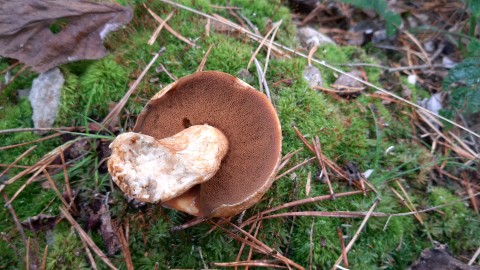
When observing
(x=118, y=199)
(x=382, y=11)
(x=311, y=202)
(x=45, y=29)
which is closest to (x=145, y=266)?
(x=118, y=199)

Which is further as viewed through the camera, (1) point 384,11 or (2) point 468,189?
(1) point 384,11

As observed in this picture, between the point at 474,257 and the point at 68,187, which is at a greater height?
the point at 68,187

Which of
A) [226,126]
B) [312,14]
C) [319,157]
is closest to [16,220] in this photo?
[226,126]

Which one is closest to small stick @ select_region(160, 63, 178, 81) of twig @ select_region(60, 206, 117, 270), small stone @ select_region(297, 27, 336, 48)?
twig @ select_region(60, 206, 117, 270)

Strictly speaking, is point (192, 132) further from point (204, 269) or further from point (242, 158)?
point (204, 269)

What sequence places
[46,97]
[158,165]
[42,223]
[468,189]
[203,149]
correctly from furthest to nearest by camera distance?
[468,189], [46,97], [42,223], [203,149], [158,165]

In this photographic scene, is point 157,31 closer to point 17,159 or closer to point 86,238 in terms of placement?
point 17,159

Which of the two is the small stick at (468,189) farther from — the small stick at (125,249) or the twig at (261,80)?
the small stick at (125,249)
